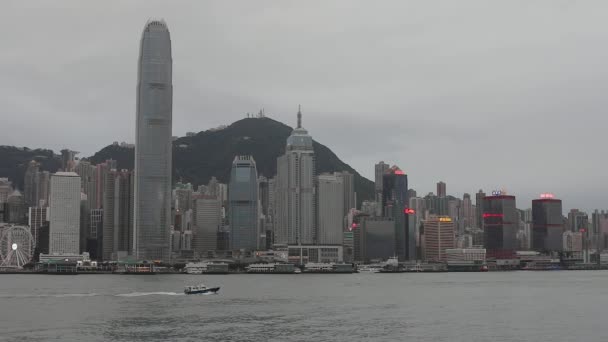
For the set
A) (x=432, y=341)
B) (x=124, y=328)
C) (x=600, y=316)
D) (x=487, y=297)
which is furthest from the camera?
(x=487, y=297)

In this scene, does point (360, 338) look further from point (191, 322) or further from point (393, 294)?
point (393, 294)

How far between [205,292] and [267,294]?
11773 mm

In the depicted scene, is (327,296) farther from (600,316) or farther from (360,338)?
(360,338)

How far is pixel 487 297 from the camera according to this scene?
463 ft

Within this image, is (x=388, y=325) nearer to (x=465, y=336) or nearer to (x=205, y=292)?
(x=465, y=336)

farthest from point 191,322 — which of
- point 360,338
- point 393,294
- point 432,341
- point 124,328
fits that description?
point 393,294

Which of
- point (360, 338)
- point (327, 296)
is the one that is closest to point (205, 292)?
point (327, 296)

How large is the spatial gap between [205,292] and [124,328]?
61195 millimetres

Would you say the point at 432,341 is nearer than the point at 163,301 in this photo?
Yes

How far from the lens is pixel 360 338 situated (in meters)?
78.6

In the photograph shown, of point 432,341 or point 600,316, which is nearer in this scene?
point 432,341

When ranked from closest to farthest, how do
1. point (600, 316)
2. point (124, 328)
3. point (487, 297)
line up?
point (124, 328), point (600, 316), point (487, 297)

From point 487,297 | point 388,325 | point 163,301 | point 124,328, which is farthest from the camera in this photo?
point 487,297

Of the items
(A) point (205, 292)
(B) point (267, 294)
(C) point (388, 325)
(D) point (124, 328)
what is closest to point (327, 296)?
(B) point (267, 294)
